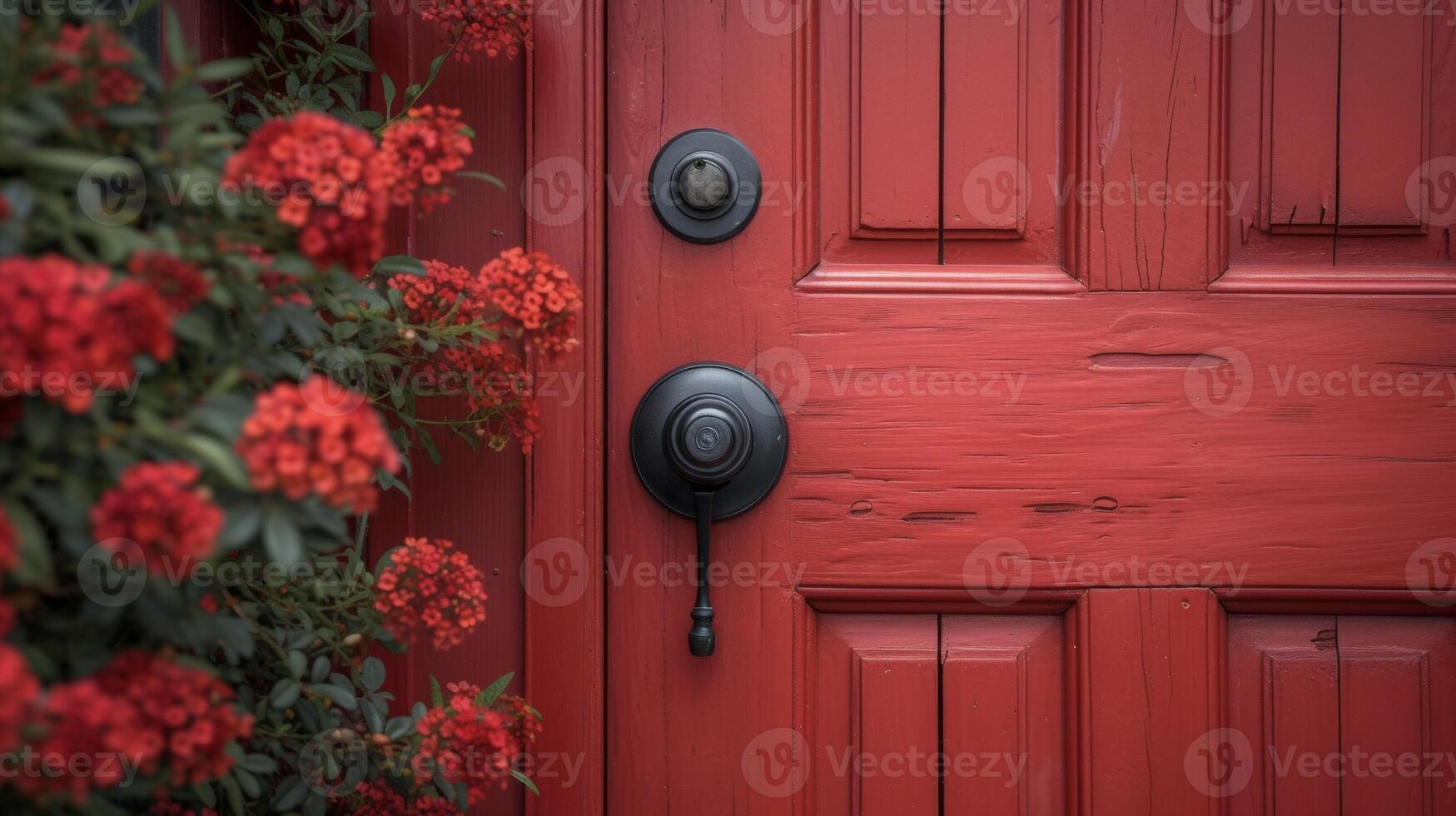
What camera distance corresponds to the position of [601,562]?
3.34 feet

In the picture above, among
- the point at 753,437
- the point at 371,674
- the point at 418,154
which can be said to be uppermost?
the point at 418,154

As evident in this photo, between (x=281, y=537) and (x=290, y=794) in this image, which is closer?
(x=281, y=537)

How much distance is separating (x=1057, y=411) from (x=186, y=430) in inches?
34.2

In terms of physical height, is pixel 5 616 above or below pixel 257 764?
above

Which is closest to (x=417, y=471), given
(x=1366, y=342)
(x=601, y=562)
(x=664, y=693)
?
(x=601, y=562)

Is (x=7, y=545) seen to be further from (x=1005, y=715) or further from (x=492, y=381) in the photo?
(x=1005, y=715)

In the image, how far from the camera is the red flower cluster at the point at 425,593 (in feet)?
2.60

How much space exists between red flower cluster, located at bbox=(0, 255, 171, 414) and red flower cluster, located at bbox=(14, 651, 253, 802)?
17cm

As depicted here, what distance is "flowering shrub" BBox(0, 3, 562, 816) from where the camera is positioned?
1.58 ft

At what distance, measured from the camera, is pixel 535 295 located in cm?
79

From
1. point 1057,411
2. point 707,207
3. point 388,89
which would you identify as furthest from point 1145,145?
point 388,89

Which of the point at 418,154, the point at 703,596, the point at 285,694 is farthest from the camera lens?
the point at 703,596

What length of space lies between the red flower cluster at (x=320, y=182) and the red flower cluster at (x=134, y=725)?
284 millimetres

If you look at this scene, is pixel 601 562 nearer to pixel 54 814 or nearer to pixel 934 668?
pixel 934 668
